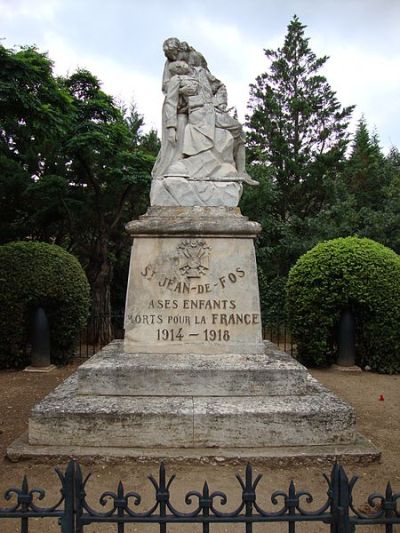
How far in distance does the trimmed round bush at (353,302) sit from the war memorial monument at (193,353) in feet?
10.1

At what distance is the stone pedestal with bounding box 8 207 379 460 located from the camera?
158 inches

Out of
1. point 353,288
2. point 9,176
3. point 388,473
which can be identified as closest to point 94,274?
point 9,176

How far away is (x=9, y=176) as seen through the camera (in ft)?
44.7

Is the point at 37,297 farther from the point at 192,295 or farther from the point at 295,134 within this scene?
the point at 295,134

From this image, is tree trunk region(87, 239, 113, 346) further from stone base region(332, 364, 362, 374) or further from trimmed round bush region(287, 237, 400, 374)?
stone base region(332, 364, 362, 374)

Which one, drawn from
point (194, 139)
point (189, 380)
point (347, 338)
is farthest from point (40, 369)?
point (347, 338)

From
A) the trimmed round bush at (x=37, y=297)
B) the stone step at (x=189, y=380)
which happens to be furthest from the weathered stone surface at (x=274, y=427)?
the trimmed round bush at (x=37, y=297)

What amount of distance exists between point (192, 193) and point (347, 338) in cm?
487

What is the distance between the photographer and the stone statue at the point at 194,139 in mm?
5402

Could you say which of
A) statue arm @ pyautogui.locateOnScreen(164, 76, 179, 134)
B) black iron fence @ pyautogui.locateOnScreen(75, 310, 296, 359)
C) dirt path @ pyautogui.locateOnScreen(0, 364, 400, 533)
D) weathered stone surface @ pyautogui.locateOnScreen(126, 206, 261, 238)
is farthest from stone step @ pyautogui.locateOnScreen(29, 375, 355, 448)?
black iron fence @ pyautogui.locateOnScreen(75, 310, 296, 359)

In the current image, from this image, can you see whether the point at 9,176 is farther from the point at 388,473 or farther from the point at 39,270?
the point at 388,473

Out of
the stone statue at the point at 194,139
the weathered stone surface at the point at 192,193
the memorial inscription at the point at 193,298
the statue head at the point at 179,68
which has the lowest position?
the memorial inscription at the point at 193,298

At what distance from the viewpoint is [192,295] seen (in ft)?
16.5

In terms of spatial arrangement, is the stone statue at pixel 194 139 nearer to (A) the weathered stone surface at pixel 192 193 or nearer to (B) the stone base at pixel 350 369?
(A) the weathered stone surface at pixel 192 193
